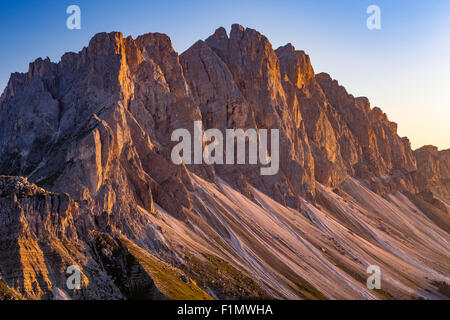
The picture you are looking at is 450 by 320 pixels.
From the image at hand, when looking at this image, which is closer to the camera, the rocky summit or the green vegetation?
the rocky summit

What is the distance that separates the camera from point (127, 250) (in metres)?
100

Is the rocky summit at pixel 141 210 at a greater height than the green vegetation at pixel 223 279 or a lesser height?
greater

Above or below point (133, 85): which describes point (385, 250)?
below

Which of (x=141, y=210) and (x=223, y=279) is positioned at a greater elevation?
(x=141, y=210)

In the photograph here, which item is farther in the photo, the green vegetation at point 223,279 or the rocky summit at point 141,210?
the green vegetation at point 223,279

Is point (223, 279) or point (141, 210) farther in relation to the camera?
point (141, 210)

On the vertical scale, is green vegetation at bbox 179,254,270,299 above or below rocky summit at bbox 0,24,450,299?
below

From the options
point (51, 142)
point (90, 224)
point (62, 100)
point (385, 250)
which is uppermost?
point (62, 100)
